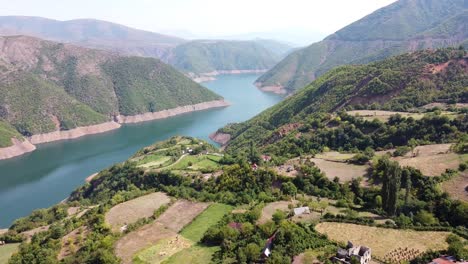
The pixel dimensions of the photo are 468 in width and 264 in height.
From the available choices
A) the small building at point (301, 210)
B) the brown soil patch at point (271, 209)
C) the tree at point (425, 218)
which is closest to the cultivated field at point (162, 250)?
the brown soil patch at point (271, 209)

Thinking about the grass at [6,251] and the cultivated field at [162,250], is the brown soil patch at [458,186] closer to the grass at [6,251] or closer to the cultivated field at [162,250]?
the cultivated field at [162,250]

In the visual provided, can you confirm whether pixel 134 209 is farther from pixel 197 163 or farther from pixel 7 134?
pixel 7 134

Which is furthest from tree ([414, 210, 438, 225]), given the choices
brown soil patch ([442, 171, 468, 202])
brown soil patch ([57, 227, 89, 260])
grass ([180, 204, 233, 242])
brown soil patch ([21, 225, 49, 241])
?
brown soil patch ([21, 225, 49, 241])

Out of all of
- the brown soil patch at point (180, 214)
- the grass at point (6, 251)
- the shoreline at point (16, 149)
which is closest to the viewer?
the grass at point (6, 251)

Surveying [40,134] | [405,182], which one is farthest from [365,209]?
[40,134]

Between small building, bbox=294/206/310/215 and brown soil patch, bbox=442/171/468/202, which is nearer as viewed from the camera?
small building, bbox=294/206/310/215

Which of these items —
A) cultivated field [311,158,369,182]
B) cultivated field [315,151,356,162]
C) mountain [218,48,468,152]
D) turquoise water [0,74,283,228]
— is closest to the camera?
cultivated field [311,158,369,182]

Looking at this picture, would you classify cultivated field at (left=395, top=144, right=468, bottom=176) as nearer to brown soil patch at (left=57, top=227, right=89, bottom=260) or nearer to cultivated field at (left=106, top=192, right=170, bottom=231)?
Result: cultivated field at (left=106, top=192, right=170, bottom=231)

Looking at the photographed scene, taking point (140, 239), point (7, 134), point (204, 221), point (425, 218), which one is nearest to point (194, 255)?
point (204, 221)
